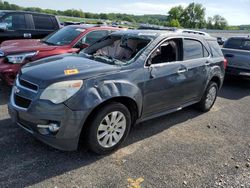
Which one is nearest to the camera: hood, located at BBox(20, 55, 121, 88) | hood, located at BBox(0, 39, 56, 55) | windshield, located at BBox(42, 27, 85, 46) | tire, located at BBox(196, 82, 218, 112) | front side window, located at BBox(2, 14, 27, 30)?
hood, located at BBox(20, 55, 121, 88)

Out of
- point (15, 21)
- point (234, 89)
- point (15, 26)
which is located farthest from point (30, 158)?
point (234, 89)

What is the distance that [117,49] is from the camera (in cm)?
467

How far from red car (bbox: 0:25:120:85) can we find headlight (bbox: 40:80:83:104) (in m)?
2.76

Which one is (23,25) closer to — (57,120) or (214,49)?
(214,49)

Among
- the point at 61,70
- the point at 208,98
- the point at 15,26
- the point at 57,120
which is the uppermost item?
the point at 15,26

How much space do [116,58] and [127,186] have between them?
2.08 metres

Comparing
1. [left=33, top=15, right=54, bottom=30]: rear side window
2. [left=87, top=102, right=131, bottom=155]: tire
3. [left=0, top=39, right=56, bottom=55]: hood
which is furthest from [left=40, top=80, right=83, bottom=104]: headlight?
[left=33, top=15, right=54, bottom=30]: rear side window

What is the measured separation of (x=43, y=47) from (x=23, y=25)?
3053mm

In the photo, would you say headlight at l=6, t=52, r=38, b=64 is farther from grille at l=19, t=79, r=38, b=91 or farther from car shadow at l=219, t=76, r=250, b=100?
car shadow at l=219, t=76, r=250, b=100

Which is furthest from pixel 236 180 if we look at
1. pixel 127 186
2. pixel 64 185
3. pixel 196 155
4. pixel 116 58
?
pixel 116 58

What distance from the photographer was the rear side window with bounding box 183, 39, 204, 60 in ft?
16.0

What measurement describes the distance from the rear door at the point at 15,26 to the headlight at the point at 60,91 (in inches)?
237

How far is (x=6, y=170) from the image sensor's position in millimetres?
3221

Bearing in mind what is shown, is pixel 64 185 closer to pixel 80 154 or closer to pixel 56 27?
pixel 80 154
